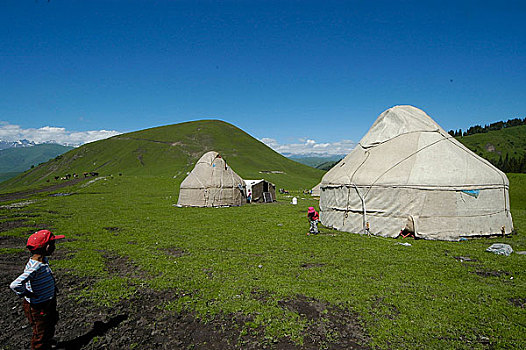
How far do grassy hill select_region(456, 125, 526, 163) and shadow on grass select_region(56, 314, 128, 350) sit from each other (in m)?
159

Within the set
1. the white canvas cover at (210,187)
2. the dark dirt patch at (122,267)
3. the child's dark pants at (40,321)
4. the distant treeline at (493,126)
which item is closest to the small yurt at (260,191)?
the white canvas cover at (210,187)

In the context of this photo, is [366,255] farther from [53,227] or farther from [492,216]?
[53,227]

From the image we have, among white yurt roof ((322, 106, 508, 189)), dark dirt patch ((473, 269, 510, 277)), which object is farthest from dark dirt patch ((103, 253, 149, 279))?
white yurt roof ((322, 106, 508, 189))

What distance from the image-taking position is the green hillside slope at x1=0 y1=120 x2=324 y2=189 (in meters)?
87.3

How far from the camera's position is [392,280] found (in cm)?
798

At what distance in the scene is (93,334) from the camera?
18.0 feet

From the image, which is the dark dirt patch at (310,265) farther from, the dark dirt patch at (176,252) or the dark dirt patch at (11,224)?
the dark dirt patch at (11,224)

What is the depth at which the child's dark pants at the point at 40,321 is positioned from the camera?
15.0 ft

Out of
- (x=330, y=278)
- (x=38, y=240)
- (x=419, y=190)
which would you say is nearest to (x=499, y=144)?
(x=419, y=190)

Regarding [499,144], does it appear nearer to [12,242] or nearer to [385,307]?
[385,307]

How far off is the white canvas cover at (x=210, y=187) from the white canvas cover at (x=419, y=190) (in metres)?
14.8

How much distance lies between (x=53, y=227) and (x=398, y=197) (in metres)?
18.9

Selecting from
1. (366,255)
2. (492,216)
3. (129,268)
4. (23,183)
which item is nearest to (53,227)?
(129,268)

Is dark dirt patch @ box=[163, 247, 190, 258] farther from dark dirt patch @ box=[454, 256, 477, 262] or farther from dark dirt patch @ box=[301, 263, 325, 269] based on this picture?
dark dirt patch @ box=[454, 256, 477, 262]
